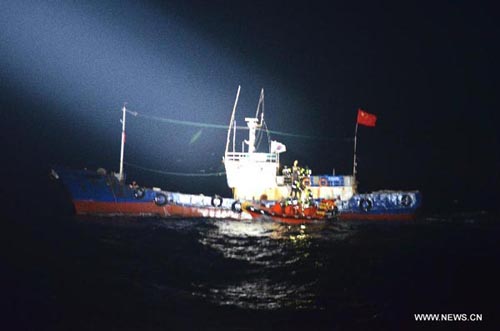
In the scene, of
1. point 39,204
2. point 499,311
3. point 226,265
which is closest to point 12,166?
point 39,204

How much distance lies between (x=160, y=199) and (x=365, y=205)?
1698 centimetres

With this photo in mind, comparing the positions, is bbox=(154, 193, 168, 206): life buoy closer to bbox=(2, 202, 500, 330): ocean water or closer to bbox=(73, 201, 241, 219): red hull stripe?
bbox=(73, 201, 241, 219): red hull stripe

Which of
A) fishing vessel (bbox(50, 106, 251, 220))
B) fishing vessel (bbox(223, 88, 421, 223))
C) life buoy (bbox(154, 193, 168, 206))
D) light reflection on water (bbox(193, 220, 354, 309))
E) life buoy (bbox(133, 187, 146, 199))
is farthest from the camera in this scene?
fishing vessel (bbox(223, 88, 421, 223))

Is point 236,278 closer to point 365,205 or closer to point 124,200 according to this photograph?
point 124,200

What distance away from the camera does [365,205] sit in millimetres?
37906

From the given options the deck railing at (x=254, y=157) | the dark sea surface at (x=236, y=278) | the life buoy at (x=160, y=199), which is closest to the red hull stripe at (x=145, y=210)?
the life buoy at (x=160, y=199)

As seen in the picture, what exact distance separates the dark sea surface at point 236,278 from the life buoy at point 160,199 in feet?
19.3

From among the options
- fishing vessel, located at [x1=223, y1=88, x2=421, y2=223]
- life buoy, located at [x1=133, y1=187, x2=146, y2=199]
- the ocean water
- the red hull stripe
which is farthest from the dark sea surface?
fishing vessel, located at [x1=223, y1=88, x2=421, y2=223]

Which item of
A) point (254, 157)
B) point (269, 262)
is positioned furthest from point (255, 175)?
point (269, 262)

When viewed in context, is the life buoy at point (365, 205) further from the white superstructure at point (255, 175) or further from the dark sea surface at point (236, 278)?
the dark sea surface at point (236, 278)

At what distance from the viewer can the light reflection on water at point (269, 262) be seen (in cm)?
1397

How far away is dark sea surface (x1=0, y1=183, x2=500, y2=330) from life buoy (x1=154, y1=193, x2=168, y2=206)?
588 centimetres

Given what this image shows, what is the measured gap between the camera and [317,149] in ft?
479

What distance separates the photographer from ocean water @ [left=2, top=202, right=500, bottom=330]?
12.0 meters
